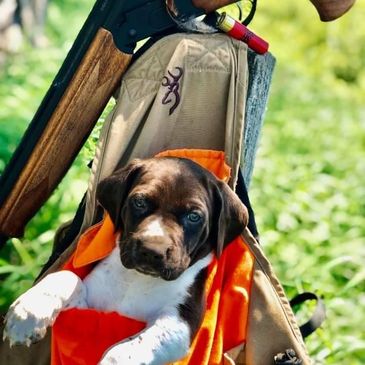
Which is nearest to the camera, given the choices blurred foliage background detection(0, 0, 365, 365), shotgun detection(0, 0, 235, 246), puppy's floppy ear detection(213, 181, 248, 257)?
puppy's floppy ear detection(213, 181, 248, 257)

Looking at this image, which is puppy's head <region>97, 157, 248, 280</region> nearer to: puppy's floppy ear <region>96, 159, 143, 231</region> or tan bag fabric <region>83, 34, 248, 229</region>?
puppy's floppy ear <region>96, 159, 143, 231</region>

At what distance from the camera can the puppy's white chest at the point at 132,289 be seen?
340 centimetres

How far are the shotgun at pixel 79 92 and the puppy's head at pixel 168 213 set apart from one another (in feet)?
1.39

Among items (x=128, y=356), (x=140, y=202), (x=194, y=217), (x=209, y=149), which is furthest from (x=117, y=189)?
(x=128, y=356)

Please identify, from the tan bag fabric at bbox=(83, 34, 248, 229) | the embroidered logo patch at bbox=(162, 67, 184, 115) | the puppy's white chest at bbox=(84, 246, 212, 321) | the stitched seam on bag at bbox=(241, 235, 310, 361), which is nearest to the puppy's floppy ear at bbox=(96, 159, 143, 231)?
the puppy's white chest at bbox=(84, 246, 212, 321)

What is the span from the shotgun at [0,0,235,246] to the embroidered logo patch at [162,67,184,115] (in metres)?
0.18

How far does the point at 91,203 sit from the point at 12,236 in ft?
1.74

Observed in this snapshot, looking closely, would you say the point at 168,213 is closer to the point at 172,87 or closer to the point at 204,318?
the point at 204,318

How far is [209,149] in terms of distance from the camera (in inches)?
151

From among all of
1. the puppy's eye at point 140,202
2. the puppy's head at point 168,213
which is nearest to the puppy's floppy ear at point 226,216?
the puppy's head at point 168,213

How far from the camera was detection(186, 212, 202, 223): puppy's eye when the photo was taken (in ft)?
10.9

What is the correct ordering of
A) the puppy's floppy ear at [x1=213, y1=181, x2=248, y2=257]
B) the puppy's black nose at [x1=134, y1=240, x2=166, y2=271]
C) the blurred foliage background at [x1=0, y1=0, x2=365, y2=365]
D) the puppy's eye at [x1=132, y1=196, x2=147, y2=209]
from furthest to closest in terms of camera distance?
the blurred foliage background at [x1=0, y1=0, x2=365, y2=365]
the puppy's floppy ear at [x1=213, y1=181, x2=248, y2=257]
the puppy's eye at [x1=132, y1=196, x2=147, y2=209]
the puppy's black nose at [x1=134, y1=240, x2=166, y2=271]

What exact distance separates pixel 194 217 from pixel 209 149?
0.58 m

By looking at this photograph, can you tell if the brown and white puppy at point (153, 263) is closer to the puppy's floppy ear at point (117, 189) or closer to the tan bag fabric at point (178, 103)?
the puppy's floppy ear at point (117, 189)
